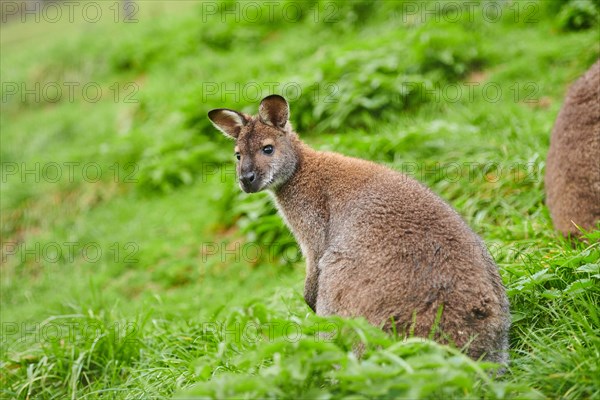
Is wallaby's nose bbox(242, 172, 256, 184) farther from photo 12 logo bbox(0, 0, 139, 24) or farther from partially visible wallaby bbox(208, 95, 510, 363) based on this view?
photo 12 logo bbox(0, 0, 139, 24)

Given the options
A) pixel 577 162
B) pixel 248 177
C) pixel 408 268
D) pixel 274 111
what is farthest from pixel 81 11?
pixel 408 268

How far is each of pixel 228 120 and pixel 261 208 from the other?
2.62 m

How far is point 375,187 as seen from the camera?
4.30m

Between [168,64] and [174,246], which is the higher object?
[168,64]

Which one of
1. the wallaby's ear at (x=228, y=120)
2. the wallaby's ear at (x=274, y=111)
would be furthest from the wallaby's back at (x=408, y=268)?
the wallaby's ear at (x=228, y=120)

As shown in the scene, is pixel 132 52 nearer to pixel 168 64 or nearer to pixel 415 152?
pixel 168 64

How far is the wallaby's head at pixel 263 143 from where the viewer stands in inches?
195

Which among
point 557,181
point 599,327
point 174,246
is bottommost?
point 174,246

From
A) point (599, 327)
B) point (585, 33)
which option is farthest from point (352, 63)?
point (599, 327)

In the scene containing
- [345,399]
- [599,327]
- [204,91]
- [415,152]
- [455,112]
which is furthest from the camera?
[204,91]

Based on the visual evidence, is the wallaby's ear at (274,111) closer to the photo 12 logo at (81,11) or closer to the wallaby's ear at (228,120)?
the wallaby's ear at (228,120)

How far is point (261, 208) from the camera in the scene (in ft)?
25.2

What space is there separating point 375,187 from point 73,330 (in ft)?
10.9

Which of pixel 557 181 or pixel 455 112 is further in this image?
pixel 455 112
